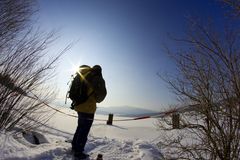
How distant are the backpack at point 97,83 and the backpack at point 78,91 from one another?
0.40 feet

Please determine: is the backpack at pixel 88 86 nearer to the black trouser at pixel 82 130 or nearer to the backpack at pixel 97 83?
the backpack at pixel 97 83

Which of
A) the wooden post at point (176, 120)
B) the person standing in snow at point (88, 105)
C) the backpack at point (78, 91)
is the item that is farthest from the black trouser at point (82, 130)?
the wooden post at point (176, 120)

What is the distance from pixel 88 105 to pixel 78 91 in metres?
0.30

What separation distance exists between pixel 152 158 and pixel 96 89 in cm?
195

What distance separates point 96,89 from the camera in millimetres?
4168

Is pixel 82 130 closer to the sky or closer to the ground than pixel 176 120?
closer to the ground

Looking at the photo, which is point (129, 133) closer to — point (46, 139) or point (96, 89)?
point (46, 139)

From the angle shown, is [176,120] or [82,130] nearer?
[82,130]

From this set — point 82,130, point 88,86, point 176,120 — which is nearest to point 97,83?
point 88,86

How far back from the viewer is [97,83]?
4.20m

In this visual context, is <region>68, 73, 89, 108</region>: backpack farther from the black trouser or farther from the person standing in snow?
the black trouser

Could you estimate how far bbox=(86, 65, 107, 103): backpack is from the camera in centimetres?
418

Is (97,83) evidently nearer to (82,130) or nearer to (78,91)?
(78,91)

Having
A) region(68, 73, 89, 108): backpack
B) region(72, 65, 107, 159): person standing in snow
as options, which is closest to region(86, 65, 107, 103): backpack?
region(72, 65, 107, 159): person standing in snow
